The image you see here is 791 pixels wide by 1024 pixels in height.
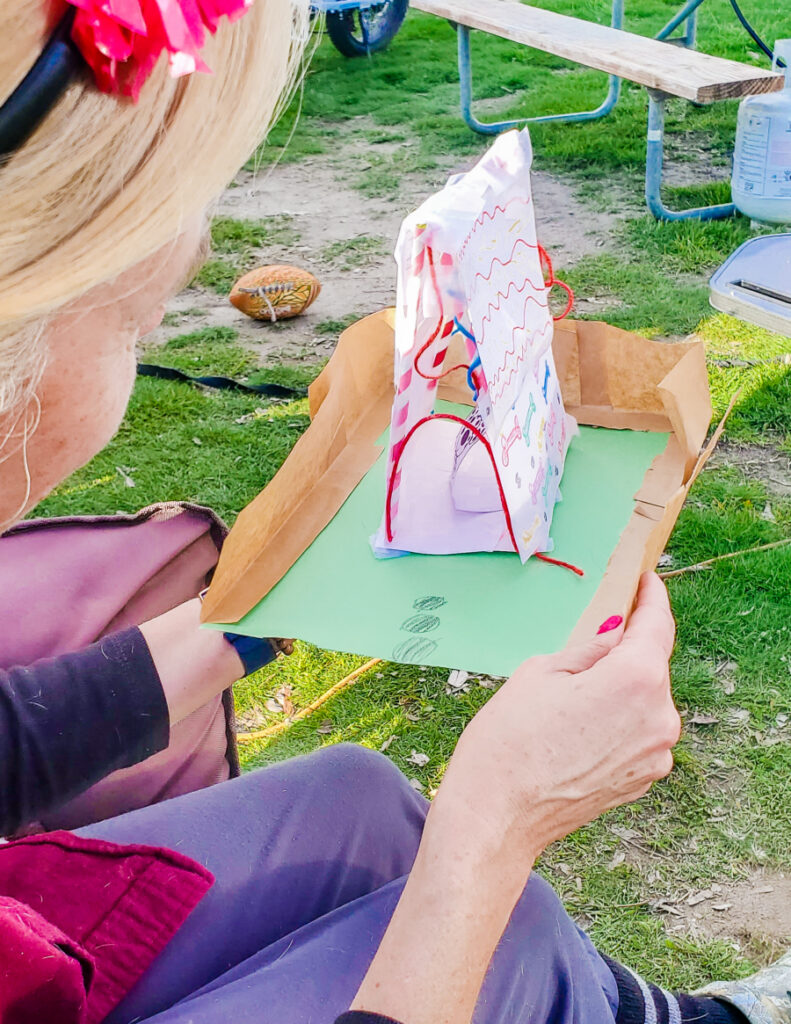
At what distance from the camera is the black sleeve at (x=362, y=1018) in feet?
2.56

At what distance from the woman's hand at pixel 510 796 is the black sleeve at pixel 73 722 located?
0.36 m

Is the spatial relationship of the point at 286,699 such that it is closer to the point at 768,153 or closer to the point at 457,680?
the point at 457,680

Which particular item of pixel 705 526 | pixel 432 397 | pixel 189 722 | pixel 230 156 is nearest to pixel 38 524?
pixel 189 722

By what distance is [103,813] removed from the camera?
1.28 meters

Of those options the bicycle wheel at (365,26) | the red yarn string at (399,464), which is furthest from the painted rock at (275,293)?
the bicycle wheel at (365,26)

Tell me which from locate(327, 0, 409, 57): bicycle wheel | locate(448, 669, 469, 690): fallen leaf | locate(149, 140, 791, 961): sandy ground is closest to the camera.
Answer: locate(448, 669, 469, 690): fallen leaf

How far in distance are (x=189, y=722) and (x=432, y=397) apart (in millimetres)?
500

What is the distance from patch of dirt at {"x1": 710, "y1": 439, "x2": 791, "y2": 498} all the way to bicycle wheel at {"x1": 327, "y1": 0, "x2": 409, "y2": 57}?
4.06 m

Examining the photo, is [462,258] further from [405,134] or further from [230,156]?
[405,134]

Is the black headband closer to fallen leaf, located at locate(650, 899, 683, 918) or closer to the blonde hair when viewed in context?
the blonde hair

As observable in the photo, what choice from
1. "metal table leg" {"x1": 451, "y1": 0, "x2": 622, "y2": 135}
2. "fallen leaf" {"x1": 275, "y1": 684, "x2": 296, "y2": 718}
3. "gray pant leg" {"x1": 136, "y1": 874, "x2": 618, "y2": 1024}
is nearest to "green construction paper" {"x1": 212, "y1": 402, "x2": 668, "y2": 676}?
"gray pant leg" {"x1": 136, "y1": 874, "x2": 618, "y2": 1024}

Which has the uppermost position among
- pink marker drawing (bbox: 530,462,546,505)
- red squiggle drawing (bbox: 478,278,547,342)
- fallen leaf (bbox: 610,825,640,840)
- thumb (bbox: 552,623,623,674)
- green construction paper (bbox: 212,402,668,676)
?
red squiggle drawing (bbox: 478,278,547,342)

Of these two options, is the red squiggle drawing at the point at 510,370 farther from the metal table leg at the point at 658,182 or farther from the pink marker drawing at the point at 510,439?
the metal table leg at the point at 658,182

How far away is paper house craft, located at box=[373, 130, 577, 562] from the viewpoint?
3.30 feet
